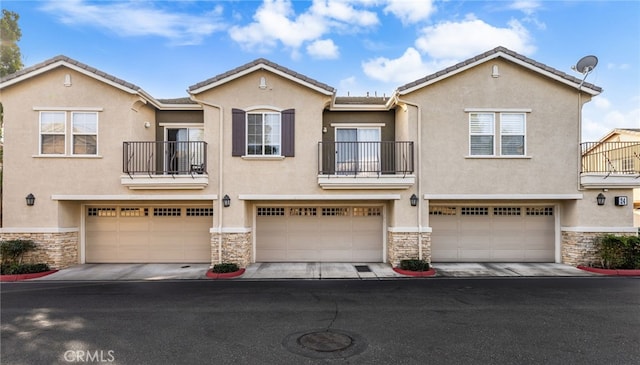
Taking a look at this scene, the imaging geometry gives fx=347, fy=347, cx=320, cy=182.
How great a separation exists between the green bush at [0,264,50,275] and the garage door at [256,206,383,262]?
6.82 m

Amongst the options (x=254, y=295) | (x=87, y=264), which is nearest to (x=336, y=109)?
(x=254, y=295)

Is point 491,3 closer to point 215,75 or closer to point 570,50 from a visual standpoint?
point 570,50

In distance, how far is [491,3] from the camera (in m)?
12.1

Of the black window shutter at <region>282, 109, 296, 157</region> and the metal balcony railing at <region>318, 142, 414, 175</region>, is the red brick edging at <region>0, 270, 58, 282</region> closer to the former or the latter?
the black window shutter at <region>282, 109, 296, 157</region>

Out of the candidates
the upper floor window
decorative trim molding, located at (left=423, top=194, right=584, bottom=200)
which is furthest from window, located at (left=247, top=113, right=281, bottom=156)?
the upper floor window

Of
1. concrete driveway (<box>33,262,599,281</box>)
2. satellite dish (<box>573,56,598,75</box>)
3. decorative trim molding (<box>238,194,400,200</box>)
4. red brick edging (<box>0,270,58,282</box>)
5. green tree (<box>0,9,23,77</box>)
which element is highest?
green tree (<box>0,9,23,77</box>)

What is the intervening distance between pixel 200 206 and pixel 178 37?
21.7ft

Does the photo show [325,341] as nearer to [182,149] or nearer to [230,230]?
[230,230]

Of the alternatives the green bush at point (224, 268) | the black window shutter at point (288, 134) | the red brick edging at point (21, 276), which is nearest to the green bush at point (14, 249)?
the red brick edging at point (21, 276)

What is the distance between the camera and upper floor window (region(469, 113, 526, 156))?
38.7 ft

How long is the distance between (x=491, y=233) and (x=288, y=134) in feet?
27.0

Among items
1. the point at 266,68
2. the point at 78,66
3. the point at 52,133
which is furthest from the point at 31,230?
the point at 266,68

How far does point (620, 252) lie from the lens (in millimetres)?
11203

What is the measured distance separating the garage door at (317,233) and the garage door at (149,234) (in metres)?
2.22
